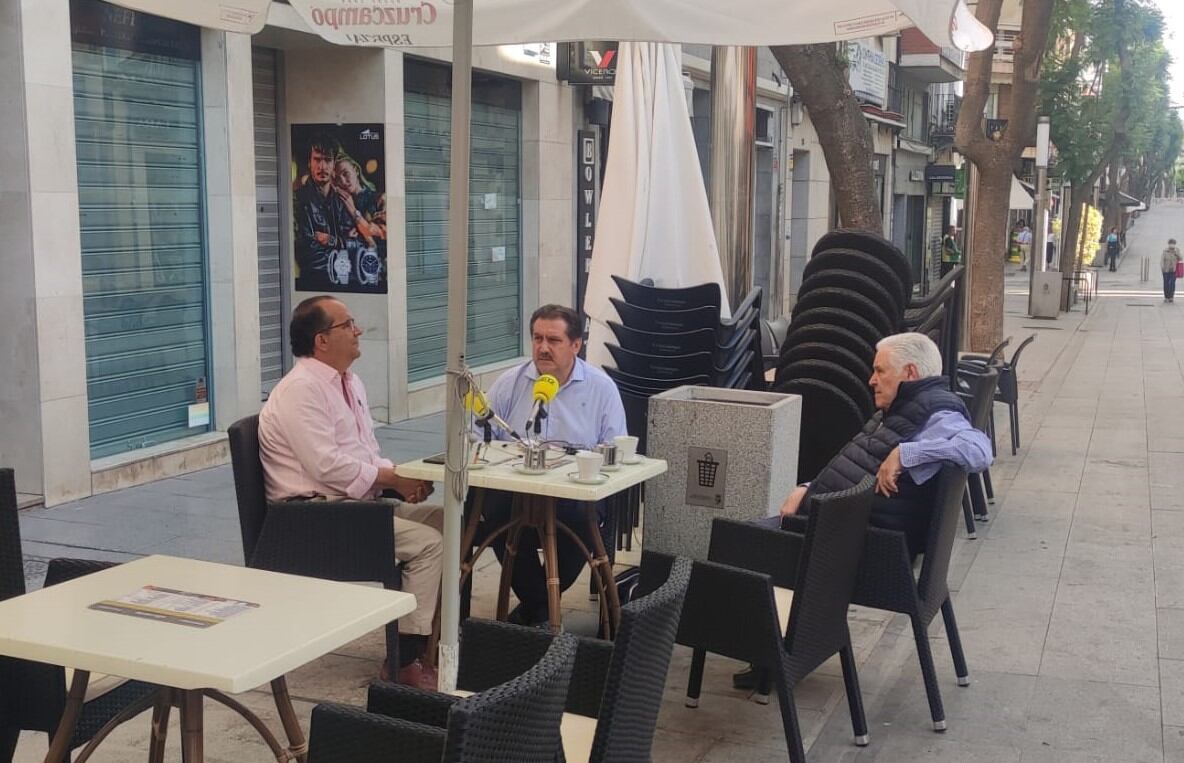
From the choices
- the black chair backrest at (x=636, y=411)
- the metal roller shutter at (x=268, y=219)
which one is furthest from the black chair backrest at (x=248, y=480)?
the metal roller shutter at (x=268, y=219)

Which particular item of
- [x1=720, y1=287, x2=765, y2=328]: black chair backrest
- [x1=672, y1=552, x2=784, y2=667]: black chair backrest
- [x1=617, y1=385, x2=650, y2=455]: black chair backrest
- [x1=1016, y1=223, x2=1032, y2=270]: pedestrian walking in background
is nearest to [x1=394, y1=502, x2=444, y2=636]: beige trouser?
[x1=672, y1=552, x2=784, y2=667]: black chair backrest

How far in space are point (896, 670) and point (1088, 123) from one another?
3560 cm

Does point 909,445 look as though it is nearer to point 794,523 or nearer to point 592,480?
point 794,523

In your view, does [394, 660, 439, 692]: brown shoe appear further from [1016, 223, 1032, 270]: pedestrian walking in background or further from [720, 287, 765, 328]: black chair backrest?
[1016, 223, 1032, 270]: pedestrian walking in background

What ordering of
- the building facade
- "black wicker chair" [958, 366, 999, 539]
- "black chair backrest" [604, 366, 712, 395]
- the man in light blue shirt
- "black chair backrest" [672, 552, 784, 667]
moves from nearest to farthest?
1. "black chair backrest" [672, 552, 784, 667]
2. the man in light blue shirt
3. "black chair backrest" [604, 366, 712, 395]
4. the building facade
5. "black wicker chair" [958, 366, 999, 539]

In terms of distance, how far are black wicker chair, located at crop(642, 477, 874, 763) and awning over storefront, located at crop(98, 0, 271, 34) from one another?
2646mm

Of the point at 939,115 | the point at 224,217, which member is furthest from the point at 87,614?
the point at 939,115

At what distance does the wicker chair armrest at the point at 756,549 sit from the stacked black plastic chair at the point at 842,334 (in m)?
2.66

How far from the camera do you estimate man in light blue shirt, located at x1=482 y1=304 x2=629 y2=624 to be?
5699mm

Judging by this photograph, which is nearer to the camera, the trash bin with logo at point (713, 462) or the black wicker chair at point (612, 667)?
the black wicker chair at point (612, 667)

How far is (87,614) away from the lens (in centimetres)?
334

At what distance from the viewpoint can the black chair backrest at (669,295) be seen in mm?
7211

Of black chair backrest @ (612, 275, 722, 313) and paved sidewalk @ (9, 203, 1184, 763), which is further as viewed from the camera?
black chair backrest @ (612, 275, 722, 313)

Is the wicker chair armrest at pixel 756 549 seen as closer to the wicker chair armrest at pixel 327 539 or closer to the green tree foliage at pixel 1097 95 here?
the wicker chair armrest at pixel 327 539
